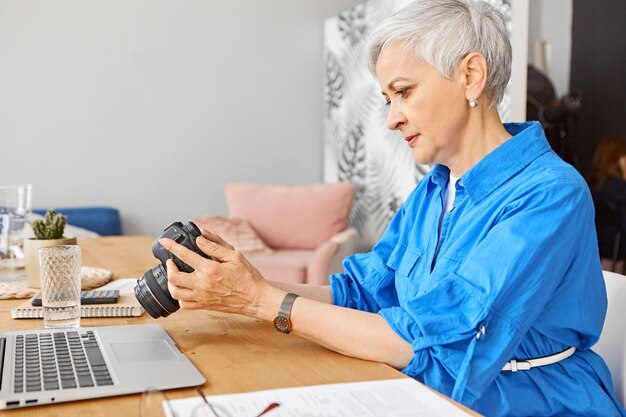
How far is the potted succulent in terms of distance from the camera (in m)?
1.72

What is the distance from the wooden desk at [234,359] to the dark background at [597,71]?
3.47 m

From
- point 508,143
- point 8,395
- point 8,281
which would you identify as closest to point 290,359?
point 8,395

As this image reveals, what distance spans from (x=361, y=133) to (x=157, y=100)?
1342 mm

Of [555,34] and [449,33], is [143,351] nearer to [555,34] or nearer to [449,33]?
[449,33]

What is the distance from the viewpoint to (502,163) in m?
1.31

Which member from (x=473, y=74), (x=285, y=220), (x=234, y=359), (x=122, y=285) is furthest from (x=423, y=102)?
(x=285, y=220)

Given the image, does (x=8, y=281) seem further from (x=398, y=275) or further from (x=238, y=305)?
(x=398, y=275)

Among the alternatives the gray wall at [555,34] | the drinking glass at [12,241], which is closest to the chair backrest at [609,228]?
the gray wall at [555,34]

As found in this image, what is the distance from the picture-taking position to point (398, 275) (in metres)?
1.52

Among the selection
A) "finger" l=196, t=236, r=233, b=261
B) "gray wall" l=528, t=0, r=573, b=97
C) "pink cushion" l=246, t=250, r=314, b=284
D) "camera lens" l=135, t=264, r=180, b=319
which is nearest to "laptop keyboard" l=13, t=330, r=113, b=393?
"camera lens" l=135, t=264, r=180, b=319

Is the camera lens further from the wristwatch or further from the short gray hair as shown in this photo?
the short gray hair

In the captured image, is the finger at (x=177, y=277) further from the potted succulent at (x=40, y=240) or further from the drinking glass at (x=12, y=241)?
the drinking glass at (x=12, y=241)

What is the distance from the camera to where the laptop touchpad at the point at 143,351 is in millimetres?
1120

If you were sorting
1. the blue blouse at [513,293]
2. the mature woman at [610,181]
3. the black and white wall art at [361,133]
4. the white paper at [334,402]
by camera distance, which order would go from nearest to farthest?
the white paper at [334,402]
the blue blouse at [513,293]
the mature woman at [610,181]
the black and white wall art at [361,133]
